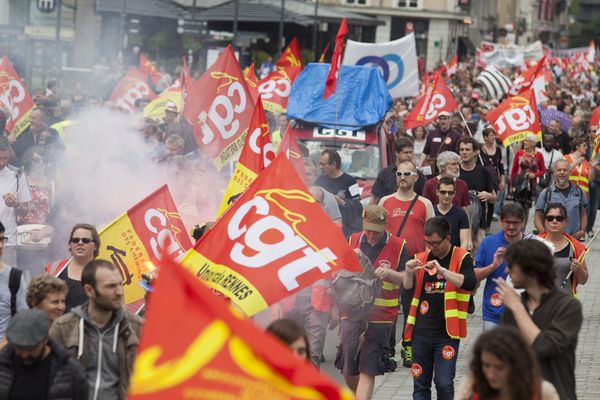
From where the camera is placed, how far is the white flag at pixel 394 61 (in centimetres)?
2445

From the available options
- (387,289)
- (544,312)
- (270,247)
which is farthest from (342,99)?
(544,312)

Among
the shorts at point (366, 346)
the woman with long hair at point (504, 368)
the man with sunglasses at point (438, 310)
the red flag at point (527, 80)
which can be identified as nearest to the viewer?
the woman with long hair at point (504, 368)

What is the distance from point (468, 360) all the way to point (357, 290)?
914mm

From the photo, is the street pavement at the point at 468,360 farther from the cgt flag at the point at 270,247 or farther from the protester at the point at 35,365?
the protester at the point at 35,365

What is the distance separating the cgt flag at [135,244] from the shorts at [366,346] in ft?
A: 4.14

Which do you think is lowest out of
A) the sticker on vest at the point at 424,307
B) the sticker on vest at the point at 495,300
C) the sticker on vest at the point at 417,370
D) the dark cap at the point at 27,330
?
the sticker on vest at the point at 417,370

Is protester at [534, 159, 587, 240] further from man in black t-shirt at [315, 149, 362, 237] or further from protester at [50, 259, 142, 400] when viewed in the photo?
protester at [50, 259, 142, 400]

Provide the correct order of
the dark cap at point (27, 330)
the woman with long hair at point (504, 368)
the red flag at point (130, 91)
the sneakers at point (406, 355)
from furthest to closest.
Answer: the red flag at point (130, 91) → the sneakers at point (406, 355) → the dark cap at point (27, 330) → the woman with long hair at point (504, 368)

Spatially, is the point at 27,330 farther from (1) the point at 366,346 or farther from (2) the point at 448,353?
(1) the point at 366,346

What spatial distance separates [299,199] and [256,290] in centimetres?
60

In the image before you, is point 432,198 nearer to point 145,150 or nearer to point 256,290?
point 145,150

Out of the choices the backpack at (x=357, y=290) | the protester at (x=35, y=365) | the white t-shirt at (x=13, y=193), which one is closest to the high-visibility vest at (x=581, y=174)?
the white t-shirt at (x=13, y=193)

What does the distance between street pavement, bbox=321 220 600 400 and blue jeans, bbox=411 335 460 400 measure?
21cm

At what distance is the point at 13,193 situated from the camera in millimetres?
11242
